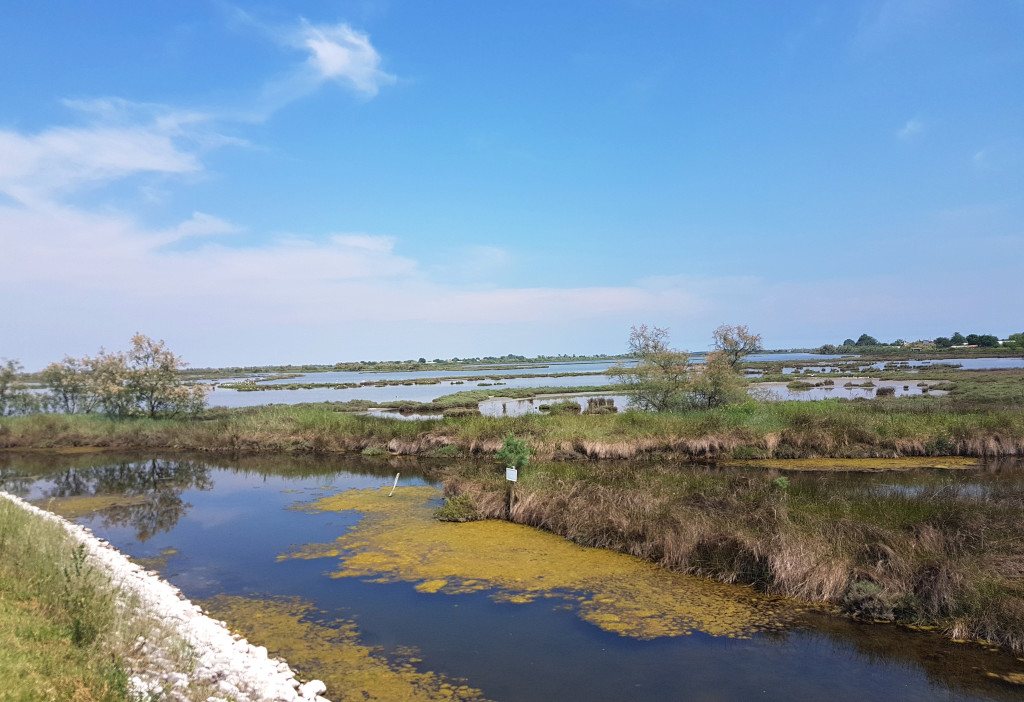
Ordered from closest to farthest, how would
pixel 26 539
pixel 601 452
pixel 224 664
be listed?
pixel 224 664
pixel 26 539
pixel 601 452

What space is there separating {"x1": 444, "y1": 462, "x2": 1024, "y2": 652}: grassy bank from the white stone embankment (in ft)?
25.3

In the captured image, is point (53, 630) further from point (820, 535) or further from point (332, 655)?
point (820, 535)

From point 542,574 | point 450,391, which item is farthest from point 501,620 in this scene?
point 450,391

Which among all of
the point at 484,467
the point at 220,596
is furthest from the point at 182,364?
the point at 220,596

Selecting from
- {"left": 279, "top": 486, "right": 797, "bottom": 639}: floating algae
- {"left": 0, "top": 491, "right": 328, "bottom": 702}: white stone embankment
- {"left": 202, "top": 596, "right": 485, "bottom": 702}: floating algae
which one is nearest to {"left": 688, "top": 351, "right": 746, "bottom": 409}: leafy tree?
{"left": 279, "top": 486, "right": 797, "bottom": 639}: floating algae

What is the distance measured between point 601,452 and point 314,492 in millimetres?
11645

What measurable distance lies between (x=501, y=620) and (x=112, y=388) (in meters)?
32.0

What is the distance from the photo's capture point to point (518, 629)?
9328 millimetres

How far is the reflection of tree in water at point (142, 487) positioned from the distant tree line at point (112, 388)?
7.36m

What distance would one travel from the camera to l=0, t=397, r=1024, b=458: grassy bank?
23.7 metres

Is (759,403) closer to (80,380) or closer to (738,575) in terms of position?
(738,575)

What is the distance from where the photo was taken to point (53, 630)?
223 inches

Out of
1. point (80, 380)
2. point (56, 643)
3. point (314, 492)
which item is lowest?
point (314, 492)

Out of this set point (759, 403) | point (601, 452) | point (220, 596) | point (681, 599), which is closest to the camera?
point (681, 599)
